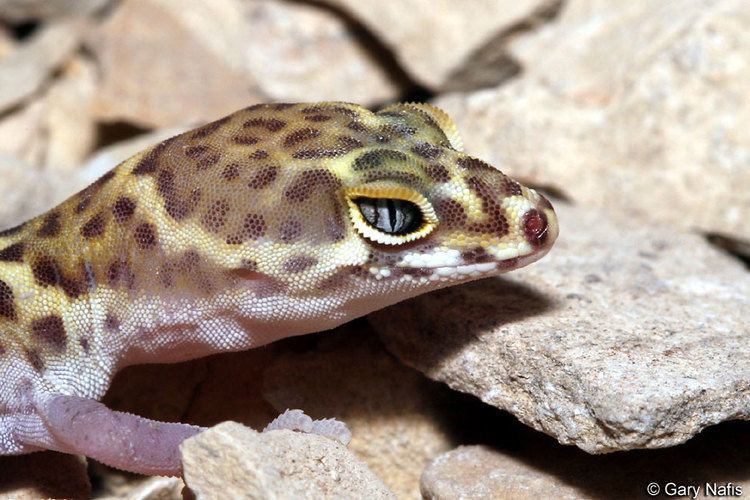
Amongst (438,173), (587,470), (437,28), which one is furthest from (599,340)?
(437,28)

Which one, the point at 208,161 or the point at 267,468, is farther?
the point at 208,161

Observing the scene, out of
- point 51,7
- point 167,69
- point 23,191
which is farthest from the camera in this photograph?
point 51,7

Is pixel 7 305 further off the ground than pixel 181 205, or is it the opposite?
pixel 181 205

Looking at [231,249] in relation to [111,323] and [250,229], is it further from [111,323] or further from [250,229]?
[111,323]

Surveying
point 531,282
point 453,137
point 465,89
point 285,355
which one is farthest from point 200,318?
point 465,89

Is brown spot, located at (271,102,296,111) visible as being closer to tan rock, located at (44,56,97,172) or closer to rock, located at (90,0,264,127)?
rock, located at (90,0,264,127)

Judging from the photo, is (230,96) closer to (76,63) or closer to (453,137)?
(76,63)
